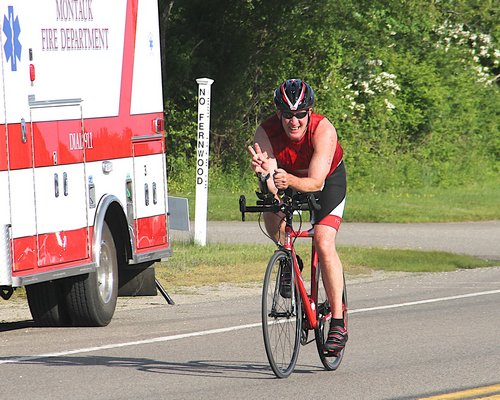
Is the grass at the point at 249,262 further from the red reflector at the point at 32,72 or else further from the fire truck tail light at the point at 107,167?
the red reflector at the point at 32,72

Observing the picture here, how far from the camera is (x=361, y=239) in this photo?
74.4 feet

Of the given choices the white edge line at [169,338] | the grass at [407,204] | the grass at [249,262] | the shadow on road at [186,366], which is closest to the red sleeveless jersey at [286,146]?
the shadow on road at [186,366]

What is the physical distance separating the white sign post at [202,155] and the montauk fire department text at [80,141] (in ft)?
24.6

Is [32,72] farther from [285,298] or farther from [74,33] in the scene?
[285,298]

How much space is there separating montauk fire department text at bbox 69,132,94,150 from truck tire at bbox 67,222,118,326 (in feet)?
2.81

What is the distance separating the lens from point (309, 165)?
9094mm

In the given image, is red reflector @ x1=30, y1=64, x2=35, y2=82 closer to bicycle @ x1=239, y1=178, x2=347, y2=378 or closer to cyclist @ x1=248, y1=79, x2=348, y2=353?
cyclist @ x1=248, y1=79, x2=348, y2=353

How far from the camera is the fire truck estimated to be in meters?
10.9

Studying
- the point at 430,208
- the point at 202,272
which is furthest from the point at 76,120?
the point at 430,208

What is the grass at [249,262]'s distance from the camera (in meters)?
16.8

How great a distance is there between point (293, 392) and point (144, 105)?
5483 mm

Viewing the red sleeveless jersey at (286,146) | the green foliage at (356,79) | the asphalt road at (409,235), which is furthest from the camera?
the green foliage at (356,79)

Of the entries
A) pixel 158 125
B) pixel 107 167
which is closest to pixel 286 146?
pixel 107 167

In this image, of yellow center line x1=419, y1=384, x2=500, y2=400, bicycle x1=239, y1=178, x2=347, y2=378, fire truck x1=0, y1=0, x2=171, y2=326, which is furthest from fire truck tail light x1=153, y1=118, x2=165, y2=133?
yellow center line x1=419, y1=384, x2=500, y2=400
